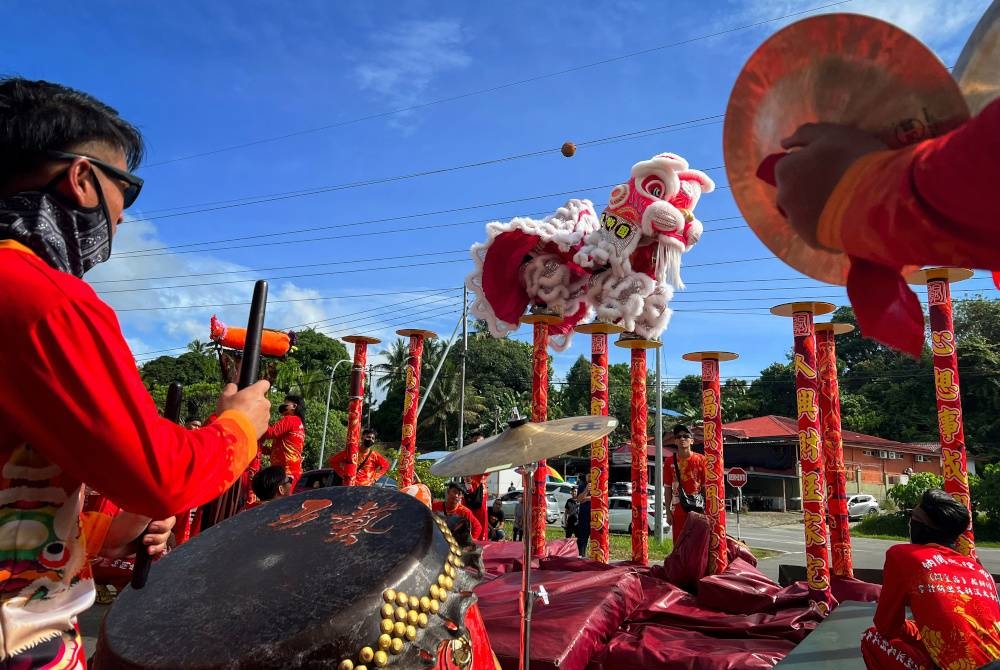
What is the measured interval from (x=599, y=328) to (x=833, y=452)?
286 cm

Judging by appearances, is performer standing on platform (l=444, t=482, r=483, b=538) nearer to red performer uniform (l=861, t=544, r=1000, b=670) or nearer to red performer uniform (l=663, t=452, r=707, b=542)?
red performer uniform (l=663, t=452, r=707, b=542)

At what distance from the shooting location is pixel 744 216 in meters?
1.60

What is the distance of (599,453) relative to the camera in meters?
8.16

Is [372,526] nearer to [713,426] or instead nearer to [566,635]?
[566,635]

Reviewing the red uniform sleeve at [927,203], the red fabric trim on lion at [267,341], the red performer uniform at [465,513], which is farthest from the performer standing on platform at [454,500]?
the red uniform sleeve at [927,203]

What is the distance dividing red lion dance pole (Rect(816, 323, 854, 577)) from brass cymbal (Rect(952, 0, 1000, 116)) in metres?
6.20

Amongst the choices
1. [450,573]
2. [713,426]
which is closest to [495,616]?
[450,573]

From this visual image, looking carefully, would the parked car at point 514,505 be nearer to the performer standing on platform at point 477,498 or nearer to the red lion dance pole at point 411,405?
the red lion dance pole at point 411,405

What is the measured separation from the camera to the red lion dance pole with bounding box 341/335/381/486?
1002 centimetres

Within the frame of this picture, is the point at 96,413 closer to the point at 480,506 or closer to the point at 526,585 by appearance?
the point at 526,585

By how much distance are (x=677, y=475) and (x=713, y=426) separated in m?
0.81

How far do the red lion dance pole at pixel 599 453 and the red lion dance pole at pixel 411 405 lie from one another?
9.15 feet

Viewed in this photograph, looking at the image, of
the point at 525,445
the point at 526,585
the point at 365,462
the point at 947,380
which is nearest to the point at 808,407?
the point at 947,380

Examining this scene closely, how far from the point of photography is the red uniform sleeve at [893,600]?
3000 millimetres
